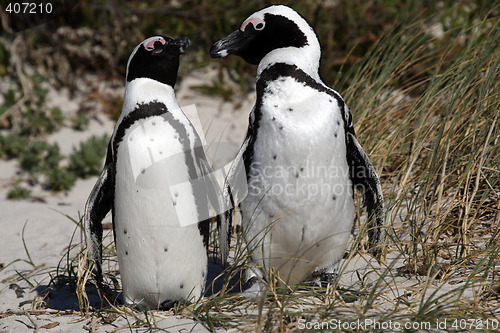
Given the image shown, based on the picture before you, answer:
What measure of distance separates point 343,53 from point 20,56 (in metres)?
3.73

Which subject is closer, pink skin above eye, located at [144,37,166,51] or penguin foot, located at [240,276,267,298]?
penguin foot, located at [240,276,267,298]

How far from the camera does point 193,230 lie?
2686 mm

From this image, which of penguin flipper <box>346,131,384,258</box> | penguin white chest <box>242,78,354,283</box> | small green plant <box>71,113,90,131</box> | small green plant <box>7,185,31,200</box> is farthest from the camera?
small green plant <box>71,113,90,131</box>

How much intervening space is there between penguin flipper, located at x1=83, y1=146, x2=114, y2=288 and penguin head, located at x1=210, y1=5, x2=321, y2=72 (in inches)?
31.6

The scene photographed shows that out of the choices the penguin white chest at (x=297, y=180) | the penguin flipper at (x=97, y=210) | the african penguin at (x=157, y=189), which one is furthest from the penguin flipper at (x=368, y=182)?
the penguin flipper at (x=97, y=210)

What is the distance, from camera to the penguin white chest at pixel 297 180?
2.53m

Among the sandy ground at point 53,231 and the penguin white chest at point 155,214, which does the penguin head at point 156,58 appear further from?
the sandy ground at point 53,231

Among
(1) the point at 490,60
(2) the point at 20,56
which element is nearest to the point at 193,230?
(1) the point at 490,60

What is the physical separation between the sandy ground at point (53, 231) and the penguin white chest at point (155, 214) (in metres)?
0.20

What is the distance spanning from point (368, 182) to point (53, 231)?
2.32 meters

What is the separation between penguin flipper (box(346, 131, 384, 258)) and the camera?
9.06 feet

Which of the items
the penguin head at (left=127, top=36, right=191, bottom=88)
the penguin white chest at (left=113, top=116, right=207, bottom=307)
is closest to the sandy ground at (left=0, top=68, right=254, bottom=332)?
the penguin white chest at (left=113, top=116, right=207, bottom=307)

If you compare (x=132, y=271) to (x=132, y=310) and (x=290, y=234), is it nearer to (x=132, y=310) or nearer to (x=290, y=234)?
(x=132, y=310)

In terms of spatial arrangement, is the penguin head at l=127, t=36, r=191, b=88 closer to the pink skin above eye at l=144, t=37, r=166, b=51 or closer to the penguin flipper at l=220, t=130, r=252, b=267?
the pink skin above eye at l=144, t=37, r=166, b=51
